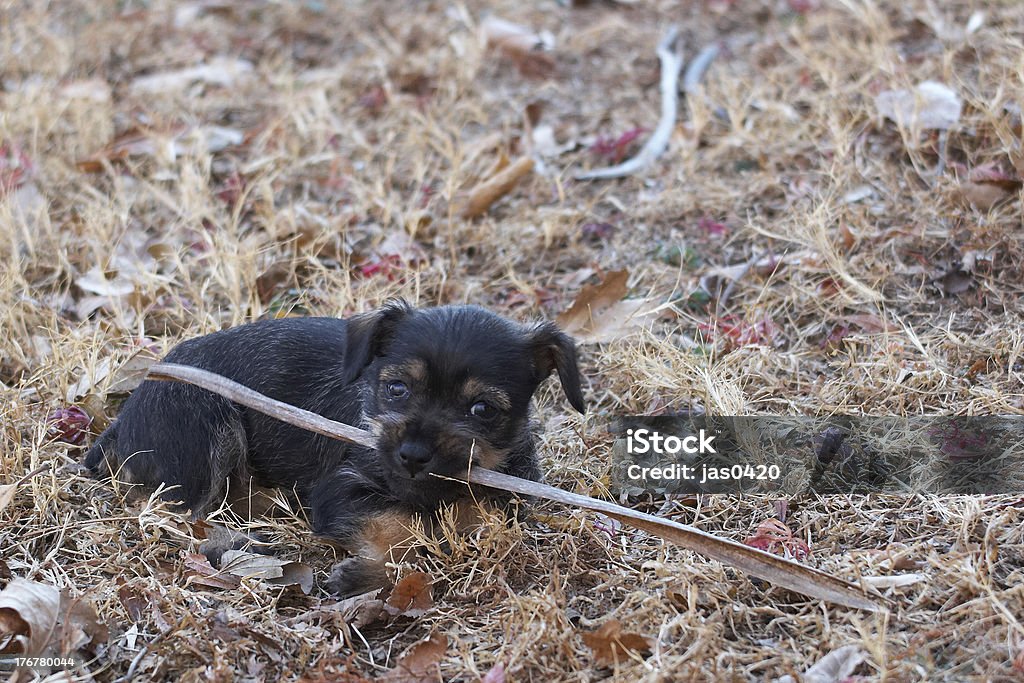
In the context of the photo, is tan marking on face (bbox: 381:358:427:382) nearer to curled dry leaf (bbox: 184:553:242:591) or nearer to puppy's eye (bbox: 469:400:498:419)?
puppy's eye (bbox: 469:400:498:419)

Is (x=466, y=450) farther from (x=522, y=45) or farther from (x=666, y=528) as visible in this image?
(x=522, y=45)

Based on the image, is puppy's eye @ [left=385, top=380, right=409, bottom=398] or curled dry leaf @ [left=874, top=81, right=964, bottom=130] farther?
curled dry leaf @ [left=874, top=81, right=964, bottom=130]

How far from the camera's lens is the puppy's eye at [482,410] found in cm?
431

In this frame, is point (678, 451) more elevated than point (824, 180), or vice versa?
point (824, 180)

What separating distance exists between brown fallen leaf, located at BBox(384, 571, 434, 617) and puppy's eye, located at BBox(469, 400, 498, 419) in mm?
641

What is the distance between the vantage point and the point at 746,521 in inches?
177

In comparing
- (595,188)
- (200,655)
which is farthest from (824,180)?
(200,655)

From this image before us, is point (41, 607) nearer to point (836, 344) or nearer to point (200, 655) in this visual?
point (200, 655)

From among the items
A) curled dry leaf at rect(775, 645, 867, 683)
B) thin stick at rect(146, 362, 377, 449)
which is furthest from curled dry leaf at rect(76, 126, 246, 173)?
curled dry leaf at rect(775, 645, 867, 683)

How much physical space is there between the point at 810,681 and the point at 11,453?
335 cm

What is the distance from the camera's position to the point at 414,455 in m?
4.05

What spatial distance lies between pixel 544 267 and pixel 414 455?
2.62m

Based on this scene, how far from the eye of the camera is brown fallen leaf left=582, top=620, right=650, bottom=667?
3623mm

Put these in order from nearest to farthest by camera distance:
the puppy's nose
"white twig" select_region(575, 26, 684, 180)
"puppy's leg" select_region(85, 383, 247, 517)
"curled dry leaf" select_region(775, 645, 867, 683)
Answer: "curled dry leaf" select_region(775, 645, 867, 683) → the puppy's nose → "puppy's leg" select_region(85, 383, 247, 517) → "white twig" select_region(575, 26, 684, 180)
